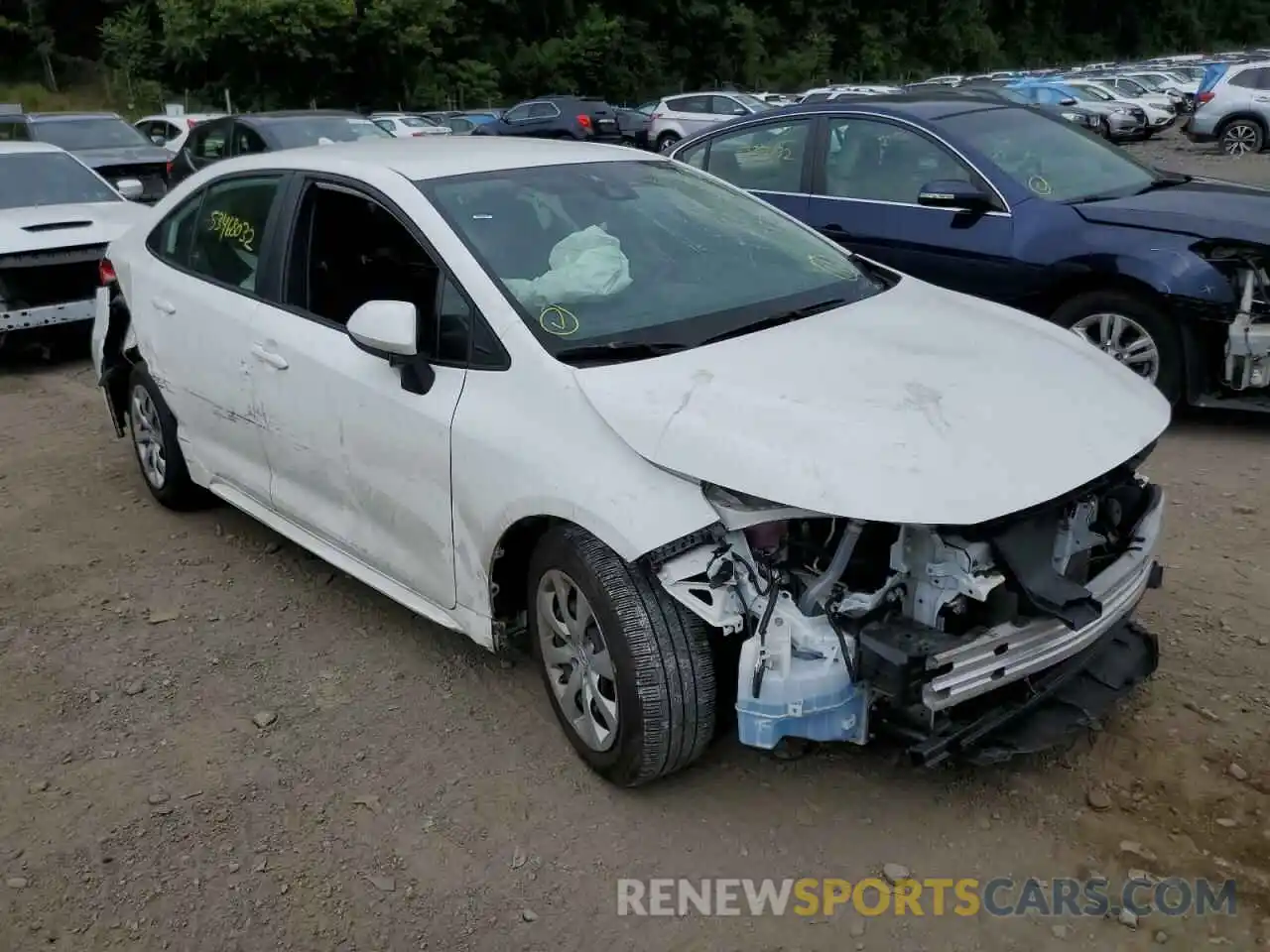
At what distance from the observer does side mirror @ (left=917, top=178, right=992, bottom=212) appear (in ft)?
20.0

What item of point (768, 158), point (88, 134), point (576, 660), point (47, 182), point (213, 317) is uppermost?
point (768, 158)

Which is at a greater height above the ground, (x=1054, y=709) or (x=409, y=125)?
(x=1054, y=709)

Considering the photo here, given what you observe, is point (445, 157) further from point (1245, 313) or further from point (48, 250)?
point (48, 250)

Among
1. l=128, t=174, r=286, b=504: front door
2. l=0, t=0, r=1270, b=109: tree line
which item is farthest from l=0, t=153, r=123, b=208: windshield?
l=0, t=0, r=1270, b=109: tree line

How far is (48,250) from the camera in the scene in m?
7.96

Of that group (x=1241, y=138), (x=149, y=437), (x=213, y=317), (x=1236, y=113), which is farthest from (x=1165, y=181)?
(x=1241, y=138)

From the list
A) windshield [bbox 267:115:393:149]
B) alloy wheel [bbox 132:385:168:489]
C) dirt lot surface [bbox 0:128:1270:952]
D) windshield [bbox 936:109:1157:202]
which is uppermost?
windshield [bbox 936:109:1157:202]

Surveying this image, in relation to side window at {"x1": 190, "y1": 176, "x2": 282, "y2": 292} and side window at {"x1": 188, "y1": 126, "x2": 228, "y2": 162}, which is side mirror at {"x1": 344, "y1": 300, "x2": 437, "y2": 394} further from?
side window at {"x1": 188, "y1": 126, "x2": 228, "y2": 162}

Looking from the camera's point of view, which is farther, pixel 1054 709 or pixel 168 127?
pixel 168 127

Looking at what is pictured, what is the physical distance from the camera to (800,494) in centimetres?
274

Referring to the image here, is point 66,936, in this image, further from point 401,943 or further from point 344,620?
point 344,620

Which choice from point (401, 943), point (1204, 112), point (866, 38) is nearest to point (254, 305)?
point (401, 943)

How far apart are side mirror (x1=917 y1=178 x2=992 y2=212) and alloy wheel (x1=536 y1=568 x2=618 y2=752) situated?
378 cm

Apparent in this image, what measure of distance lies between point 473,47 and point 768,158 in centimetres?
4060
